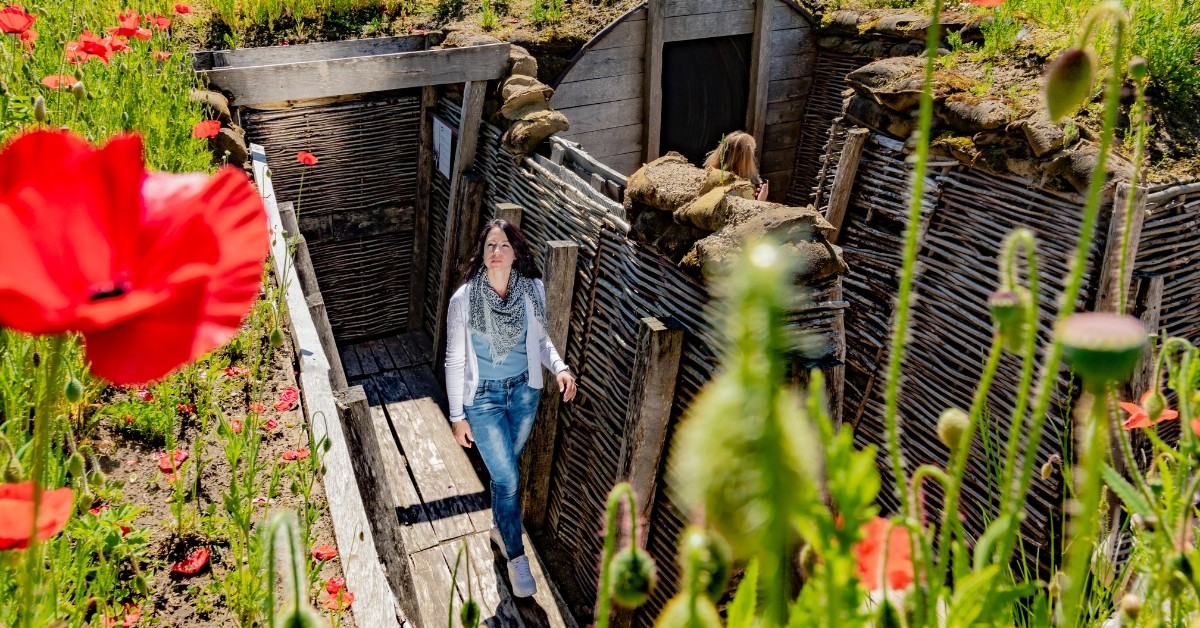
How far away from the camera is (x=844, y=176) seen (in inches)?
221

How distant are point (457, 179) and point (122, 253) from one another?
238 inches

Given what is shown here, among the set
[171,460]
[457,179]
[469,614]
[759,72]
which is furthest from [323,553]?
[759,72]

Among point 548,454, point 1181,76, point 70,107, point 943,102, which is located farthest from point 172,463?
point 1181,76

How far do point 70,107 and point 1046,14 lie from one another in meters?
5.50

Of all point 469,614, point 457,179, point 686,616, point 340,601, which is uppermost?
point 457,179

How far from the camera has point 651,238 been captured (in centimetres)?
422

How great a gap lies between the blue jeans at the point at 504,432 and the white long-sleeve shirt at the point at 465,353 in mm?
58

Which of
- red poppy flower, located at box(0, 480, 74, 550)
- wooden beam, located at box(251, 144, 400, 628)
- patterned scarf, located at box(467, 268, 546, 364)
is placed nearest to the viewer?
red poppy flower, located at box(0, 480, 74, 550)

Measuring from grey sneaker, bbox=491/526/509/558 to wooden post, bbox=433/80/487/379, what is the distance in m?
2.29

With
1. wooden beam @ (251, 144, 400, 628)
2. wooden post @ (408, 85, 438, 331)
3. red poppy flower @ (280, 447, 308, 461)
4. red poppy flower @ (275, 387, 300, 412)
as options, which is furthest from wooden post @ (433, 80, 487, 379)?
red poppy flower @ (280, 447, 308, 461)

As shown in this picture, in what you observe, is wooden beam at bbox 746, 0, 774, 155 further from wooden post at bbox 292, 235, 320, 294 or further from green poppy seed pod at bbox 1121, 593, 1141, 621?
green poppy seed pod at bbox 1121, 593, 1141, 621

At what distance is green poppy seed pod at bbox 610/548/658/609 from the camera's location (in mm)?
636

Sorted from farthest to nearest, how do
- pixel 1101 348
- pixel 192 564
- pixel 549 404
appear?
pixel 549 404
pixel 192 564
pixel 1101 348

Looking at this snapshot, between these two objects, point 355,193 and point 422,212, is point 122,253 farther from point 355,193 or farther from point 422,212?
point 422,212
